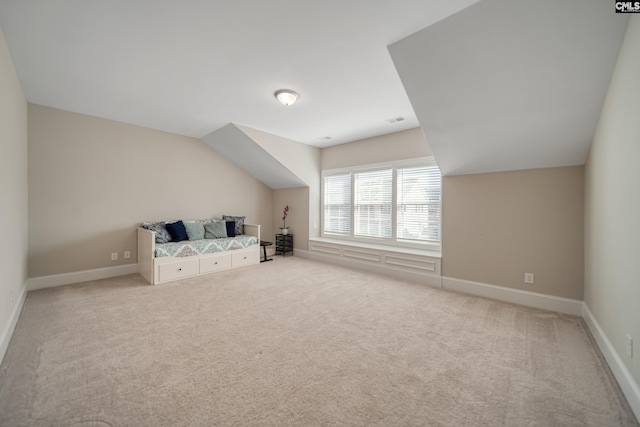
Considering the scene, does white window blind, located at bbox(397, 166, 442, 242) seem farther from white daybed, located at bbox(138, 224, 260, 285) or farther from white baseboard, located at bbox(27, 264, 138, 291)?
white baseboard, located at bbox(27, 264, 138, 291)

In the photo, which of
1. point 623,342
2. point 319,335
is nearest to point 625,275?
point 623,342

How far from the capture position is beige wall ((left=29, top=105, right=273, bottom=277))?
141 inches

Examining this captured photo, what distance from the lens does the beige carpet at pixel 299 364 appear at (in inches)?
57.3

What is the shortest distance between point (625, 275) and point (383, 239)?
10.7 feet

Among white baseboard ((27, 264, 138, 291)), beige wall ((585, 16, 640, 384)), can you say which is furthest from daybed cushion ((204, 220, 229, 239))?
beige wall ((585, 16, 640, 384))

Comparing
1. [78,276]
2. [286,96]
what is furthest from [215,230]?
[286,96]

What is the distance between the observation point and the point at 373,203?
501 cm

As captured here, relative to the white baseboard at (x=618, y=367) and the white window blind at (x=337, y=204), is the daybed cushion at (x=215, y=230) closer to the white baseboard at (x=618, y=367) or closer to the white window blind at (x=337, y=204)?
the white window blind at (x=337, y=204)

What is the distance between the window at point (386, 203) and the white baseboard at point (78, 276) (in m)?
3.81

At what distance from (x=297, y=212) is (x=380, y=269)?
2409 millimetres

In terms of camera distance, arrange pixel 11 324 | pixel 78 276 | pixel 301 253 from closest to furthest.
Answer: pixel 11 324, pixel 78 276, pixel 301 253

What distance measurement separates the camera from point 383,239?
4.84m

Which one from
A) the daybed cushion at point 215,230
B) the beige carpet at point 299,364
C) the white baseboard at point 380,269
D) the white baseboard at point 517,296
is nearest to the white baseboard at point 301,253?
the white baseboard at point 380,269

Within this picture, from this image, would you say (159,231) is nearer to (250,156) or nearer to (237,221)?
(237,221)
